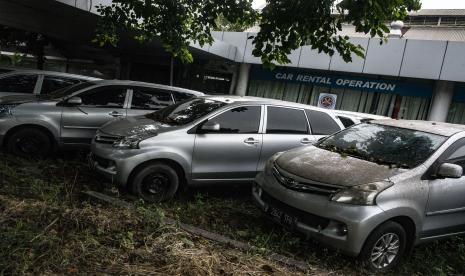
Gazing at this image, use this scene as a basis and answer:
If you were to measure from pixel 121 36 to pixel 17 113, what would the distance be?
9.11 meters

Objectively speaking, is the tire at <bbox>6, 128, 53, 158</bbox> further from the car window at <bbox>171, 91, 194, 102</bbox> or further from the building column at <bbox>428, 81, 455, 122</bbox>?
the building column at <bbox>428, 81, 455, 122</bbox>

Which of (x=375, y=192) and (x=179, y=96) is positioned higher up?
(x=179, y=96)

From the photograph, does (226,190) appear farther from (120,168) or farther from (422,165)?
(422,165)

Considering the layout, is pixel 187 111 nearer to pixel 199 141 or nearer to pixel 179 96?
pixel 199 141

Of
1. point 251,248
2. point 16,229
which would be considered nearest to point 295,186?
point 251,248

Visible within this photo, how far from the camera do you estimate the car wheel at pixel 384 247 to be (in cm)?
418

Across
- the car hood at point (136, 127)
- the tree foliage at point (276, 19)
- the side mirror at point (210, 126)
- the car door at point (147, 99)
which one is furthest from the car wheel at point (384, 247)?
the car door at point (147, 99)

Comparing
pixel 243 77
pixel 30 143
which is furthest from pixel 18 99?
pixel 243 77

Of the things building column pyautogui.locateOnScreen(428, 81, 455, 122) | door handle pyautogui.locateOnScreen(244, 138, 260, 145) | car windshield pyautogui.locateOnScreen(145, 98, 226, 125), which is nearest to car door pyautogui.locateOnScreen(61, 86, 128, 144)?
car windshield pyautogui.locateOnScreen(145, 98, 226, 125)

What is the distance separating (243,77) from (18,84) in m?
12.5

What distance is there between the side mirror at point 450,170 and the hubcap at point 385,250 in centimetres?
85

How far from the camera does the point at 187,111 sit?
6422 mm

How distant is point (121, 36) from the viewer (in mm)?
15164

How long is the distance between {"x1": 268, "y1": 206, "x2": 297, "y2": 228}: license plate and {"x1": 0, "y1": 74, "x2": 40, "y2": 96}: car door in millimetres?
5861
